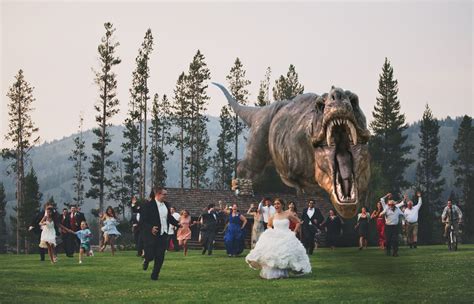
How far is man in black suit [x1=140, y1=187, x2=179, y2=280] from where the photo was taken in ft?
53.6

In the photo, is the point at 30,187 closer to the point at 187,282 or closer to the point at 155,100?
the point at 155,100

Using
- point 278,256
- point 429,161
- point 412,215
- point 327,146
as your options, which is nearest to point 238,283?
point 278,256

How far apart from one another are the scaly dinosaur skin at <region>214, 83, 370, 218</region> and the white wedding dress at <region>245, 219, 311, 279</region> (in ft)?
3.85

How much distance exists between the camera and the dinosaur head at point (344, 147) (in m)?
13.1

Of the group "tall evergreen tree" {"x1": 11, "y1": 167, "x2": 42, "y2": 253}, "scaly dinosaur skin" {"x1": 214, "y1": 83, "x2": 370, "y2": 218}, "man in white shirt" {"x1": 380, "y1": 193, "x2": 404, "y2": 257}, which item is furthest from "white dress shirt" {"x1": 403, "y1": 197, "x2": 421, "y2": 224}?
"tall evergreen tree" {"x1": 11, "y1": 167, "x2": 42, "y2": 253}

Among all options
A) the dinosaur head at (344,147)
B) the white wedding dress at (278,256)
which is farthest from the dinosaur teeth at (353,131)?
the white wedding dress at (278,256)

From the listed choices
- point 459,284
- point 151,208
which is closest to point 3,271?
point 151,208

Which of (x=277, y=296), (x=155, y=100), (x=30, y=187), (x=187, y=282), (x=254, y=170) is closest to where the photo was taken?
(x=277, y=296)

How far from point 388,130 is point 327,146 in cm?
6810

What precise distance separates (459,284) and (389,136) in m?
66.9

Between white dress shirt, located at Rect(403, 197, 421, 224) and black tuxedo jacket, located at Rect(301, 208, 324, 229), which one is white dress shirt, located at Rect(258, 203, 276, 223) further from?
white dress shirt, located at Rect(403, 197, 421, 224)

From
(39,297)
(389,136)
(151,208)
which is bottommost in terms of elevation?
(39,297)

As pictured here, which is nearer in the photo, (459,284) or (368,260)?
(459,284)

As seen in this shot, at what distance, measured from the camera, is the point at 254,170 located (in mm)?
19297
